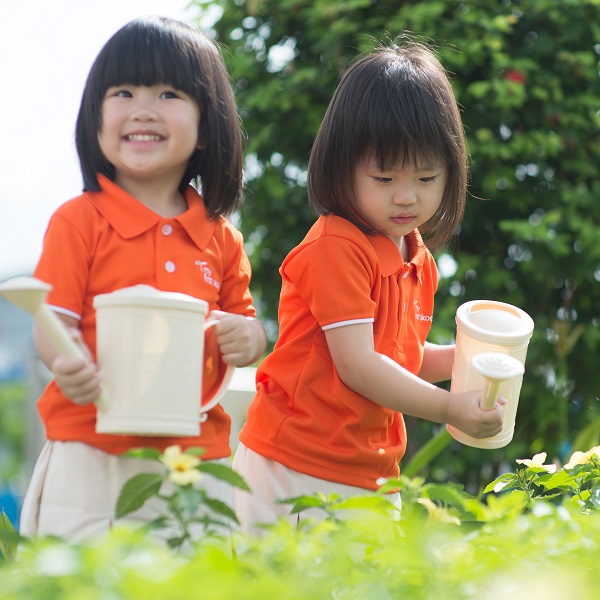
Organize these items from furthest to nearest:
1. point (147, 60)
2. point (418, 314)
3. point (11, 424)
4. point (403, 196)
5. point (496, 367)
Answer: point (11, 424) → point (418, 314) → point (403, 196) → point (147, 60) → point (496, 367)

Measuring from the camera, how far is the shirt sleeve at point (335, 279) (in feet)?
6.80

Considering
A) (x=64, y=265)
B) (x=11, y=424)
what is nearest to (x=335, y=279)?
(x=64, y=265)

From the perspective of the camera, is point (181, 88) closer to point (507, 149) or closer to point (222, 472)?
point (222, 472)

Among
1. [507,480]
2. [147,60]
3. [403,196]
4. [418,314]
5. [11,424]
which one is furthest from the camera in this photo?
[11,424]

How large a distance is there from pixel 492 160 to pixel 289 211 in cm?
89

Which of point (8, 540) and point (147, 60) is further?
point (147, 60)

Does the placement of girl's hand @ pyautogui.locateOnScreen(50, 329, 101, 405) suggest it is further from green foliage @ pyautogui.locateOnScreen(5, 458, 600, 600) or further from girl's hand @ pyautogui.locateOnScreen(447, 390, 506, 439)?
girl's hand @ pyautogui.locateOnScreen(447, 390, 506, 439)

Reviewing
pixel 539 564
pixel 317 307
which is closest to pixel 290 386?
pixel 317 307

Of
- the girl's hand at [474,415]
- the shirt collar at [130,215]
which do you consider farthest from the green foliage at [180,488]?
the girl's hand at [474,415]

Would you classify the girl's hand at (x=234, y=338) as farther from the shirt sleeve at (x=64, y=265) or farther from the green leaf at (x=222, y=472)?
the green leaf at (x=222, y=472)

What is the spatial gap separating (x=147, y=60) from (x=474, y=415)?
0.88 m

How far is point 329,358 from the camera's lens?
217 cm

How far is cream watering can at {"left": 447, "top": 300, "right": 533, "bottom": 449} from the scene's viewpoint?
6.49 feet

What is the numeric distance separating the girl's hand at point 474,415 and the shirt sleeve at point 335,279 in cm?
24
